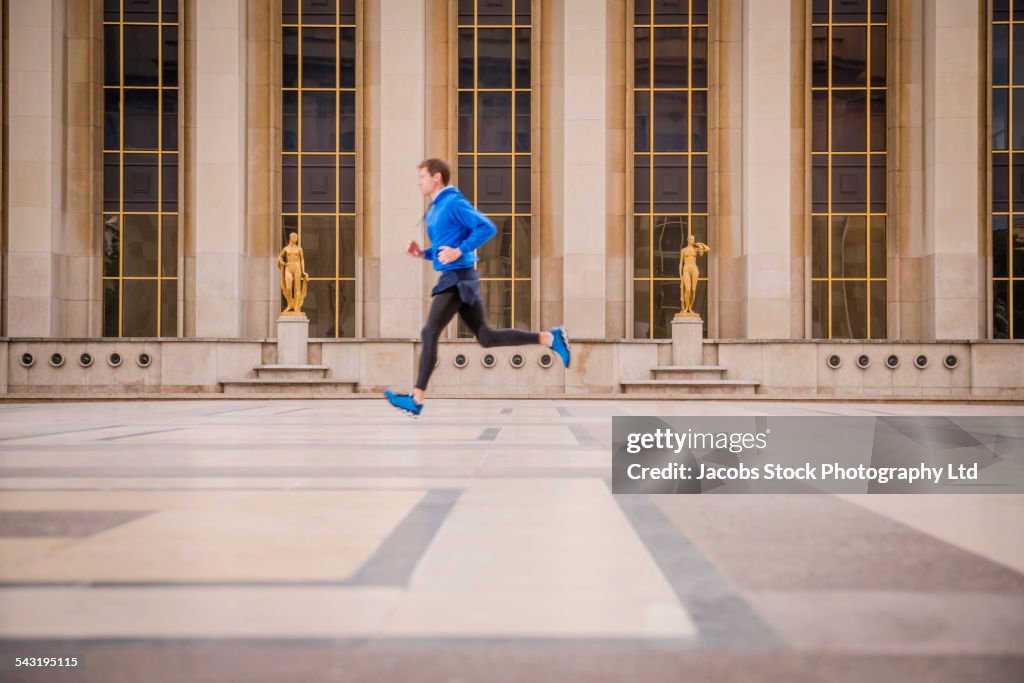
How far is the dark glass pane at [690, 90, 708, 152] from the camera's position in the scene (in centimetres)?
3069

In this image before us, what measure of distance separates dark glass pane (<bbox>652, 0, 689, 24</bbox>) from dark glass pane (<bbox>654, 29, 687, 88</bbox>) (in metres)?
0.34

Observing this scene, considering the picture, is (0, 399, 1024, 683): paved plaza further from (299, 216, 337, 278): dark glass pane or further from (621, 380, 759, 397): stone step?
(299, 216, 337, 278): dark glass pane

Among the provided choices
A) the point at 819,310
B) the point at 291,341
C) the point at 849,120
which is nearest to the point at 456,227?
the point at 291,341

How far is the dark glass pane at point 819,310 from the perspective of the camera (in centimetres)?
3059

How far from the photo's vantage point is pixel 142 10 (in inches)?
1180

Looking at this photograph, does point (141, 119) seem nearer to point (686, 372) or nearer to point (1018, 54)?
point (686, 372)

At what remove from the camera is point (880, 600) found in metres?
2.68

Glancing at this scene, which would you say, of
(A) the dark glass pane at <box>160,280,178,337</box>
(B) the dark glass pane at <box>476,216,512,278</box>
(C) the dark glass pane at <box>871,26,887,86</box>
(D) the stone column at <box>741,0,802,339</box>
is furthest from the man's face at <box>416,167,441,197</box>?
(C) the dark glass pane at <box>871,26,887,86</box>

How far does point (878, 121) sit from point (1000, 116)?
3.76m

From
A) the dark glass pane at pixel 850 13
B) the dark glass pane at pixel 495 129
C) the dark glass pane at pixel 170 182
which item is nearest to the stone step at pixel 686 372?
the dark glass pane at pixel 495 129

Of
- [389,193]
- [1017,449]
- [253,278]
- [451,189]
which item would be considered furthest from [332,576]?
[253,278]

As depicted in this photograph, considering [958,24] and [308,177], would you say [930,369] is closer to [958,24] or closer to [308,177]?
[958,24]

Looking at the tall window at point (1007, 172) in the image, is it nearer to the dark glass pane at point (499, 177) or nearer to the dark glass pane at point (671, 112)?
the dark glass pane at point (671, 112)

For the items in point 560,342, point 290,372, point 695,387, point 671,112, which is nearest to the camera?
point 560,342
